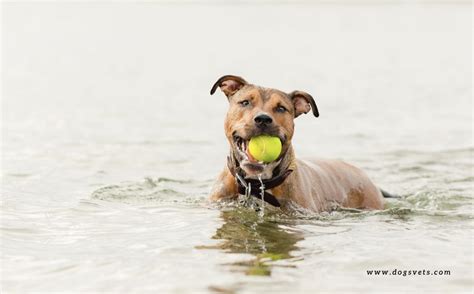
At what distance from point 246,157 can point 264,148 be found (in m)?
0.29

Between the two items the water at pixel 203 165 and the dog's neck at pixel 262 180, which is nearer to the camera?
the water at pixel 203 165

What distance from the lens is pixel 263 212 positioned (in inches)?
371

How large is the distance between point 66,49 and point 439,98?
17.5m

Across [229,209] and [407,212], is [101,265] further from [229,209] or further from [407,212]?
[407,212]

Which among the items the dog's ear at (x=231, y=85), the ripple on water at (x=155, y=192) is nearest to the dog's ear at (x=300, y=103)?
the dog's ear at (x=231, y=85)

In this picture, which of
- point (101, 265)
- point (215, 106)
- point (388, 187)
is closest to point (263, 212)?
point (101, 265)

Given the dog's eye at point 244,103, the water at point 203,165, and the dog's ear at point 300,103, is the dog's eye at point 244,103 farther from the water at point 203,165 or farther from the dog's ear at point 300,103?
the water at point 203,165

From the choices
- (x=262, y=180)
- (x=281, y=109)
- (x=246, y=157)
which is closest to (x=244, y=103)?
(x=281, y=109)

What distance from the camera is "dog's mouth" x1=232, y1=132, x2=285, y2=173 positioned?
9.03 m

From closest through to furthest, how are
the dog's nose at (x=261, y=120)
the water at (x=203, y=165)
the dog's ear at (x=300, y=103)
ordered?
the water at (x=203, y=165) < the dog's nose at (x=261, y=120) < the dog's ear at (x=300, y=103)

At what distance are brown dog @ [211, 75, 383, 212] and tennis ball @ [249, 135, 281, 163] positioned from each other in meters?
0.07

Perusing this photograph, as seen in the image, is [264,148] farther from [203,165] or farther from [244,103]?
[203,165]

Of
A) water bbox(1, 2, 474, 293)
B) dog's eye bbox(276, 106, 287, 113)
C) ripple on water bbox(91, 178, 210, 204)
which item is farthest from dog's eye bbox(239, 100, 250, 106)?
ripple on water bbox(91, 178, 210, 204)

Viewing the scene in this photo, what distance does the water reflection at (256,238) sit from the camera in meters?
7.36
